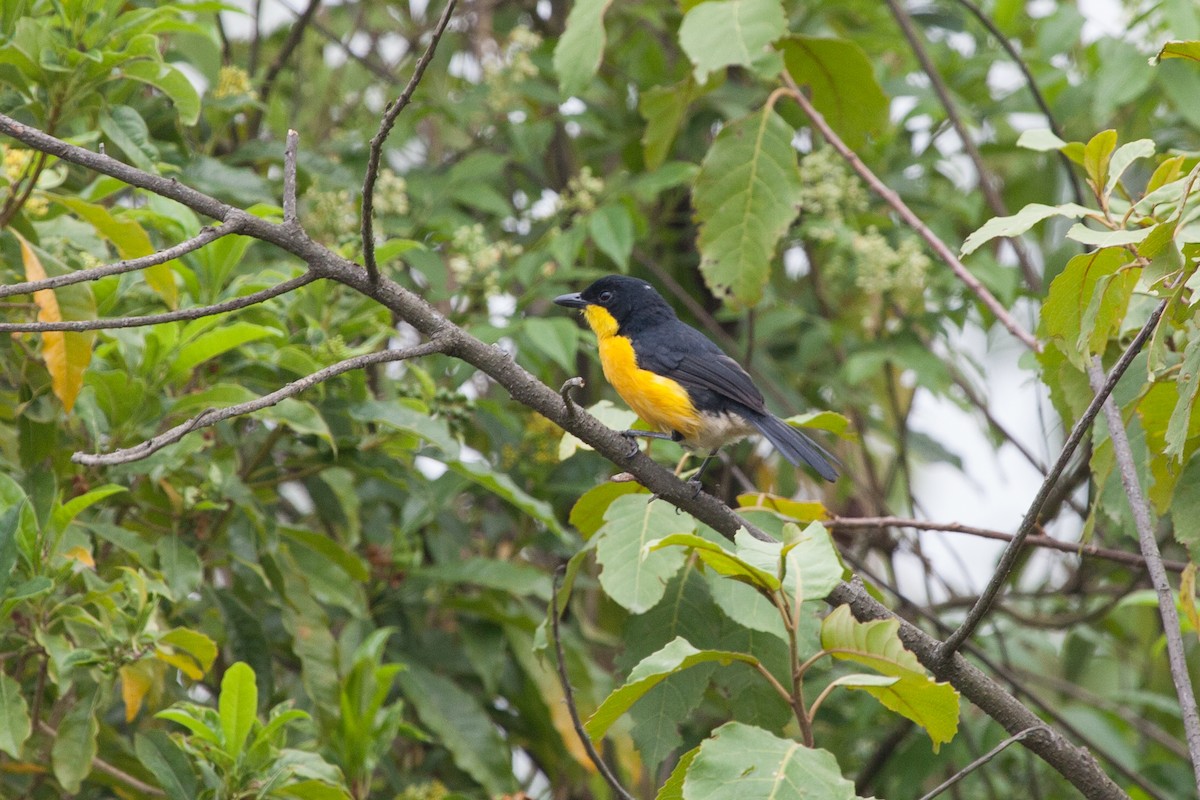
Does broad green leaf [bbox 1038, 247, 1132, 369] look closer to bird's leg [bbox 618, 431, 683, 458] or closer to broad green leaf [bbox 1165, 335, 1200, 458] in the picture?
broad green leaf [bbox 1165, 335, 1200, 458]

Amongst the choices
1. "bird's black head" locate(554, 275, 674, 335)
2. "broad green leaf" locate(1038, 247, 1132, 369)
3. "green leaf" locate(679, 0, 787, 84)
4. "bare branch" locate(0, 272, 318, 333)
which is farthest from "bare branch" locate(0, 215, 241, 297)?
"bird's black head" locate(554, 275, 674, 335)

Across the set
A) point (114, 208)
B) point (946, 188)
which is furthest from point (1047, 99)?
point (114, 208)

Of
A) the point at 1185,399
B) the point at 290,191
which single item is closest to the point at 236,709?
the point at 290,191

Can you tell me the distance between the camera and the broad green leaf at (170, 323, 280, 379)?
317cm

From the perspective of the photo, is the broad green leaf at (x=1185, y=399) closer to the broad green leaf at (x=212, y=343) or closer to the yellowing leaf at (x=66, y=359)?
the broad green leaf at (x=212, y=343)

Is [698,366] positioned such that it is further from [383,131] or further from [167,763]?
[383,131]

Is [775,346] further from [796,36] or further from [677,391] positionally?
[796,36]

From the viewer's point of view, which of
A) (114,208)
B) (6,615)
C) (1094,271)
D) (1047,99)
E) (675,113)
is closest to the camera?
(1094,271)

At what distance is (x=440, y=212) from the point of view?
15.4ft

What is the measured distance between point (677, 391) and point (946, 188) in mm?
2070

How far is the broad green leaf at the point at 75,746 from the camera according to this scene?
286 centimetres

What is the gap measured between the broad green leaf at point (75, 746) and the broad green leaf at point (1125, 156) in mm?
2523

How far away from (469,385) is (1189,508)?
10.6 feet

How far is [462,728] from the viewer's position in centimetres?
392
